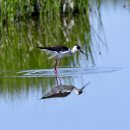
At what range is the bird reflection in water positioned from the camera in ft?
26.2

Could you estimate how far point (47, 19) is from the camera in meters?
14.8

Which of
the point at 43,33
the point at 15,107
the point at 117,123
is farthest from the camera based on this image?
the point at 43,33

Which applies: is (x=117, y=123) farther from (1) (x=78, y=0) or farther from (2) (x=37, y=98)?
(1) (x=78, y=0)

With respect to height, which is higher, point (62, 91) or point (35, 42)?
point (35, 42)

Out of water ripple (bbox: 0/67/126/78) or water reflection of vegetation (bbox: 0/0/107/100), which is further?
water ripple (bbox: 0/67/126/78)

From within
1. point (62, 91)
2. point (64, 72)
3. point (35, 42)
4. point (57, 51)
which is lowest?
point (62, 91)

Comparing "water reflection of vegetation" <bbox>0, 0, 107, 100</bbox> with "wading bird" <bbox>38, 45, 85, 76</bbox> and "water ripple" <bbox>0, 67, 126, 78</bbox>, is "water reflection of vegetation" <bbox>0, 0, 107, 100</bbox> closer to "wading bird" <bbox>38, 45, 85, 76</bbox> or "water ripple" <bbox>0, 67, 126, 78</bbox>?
"water ripple" <bbox>0, 67, 126, 78</bbox>

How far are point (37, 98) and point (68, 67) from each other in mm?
1800

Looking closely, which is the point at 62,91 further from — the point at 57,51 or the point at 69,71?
the point at 57,51

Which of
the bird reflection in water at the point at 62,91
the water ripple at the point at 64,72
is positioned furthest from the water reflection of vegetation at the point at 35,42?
the bird reflection in water at the point at 62,91

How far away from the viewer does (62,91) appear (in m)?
8.22

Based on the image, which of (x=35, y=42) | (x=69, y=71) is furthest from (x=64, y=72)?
(x=35, y=42)

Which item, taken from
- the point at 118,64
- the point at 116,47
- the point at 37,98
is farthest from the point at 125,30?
the point at 37,98

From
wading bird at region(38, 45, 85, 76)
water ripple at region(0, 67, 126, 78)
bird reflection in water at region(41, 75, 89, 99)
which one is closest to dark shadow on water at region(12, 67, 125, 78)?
water ripple at region(0, 67, 126, 78)
